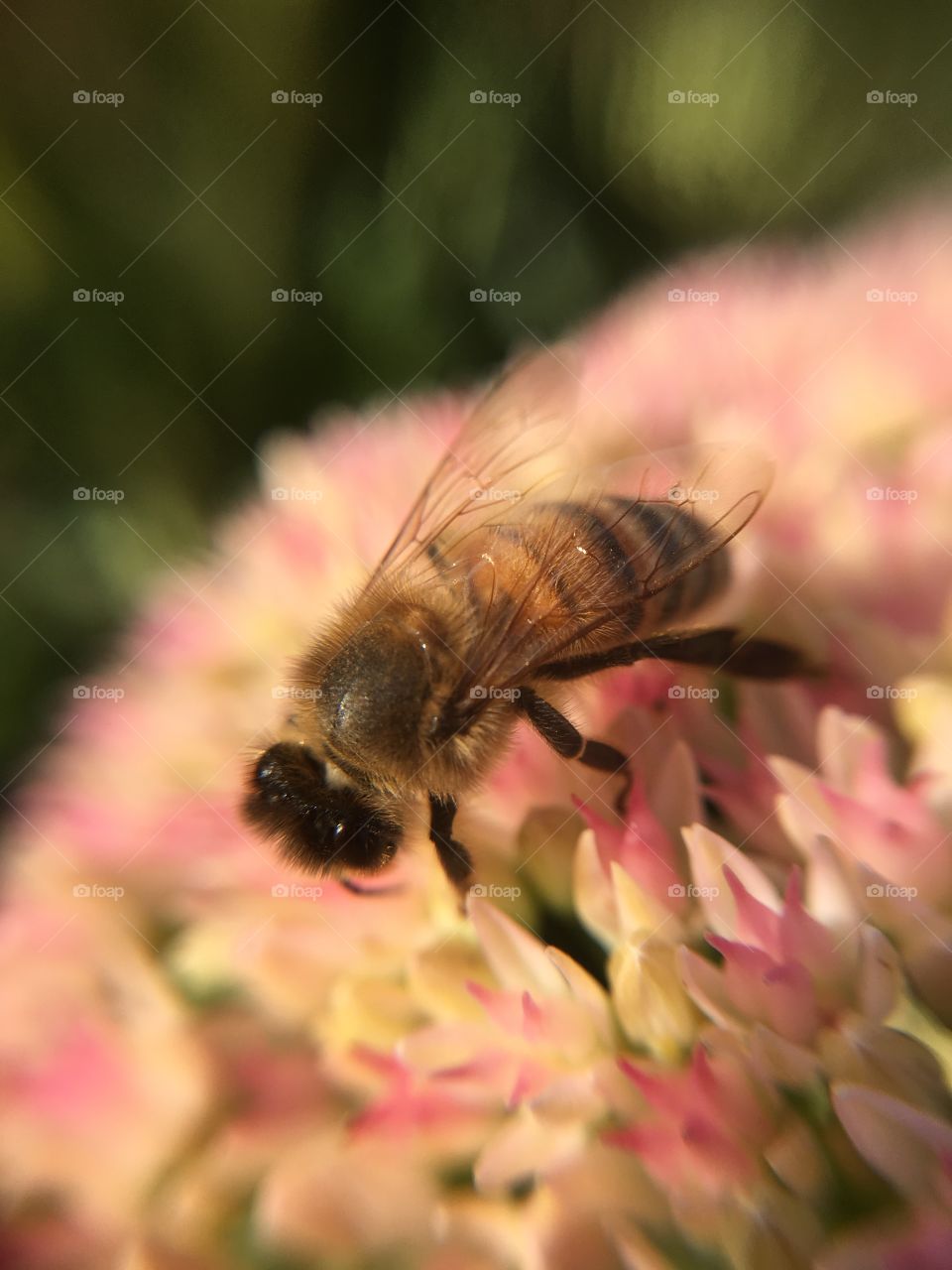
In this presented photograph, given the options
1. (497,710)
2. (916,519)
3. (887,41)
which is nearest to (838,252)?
(887,41)

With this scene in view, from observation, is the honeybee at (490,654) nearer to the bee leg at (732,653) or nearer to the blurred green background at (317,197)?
the bee leg at (732,653)

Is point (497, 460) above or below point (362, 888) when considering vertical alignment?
above

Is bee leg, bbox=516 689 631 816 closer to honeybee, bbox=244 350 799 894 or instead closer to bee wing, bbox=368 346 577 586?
honeybee, bbox=244 350 799 894

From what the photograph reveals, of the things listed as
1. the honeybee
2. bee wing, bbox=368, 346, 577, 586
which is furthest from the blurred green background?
the honeybee

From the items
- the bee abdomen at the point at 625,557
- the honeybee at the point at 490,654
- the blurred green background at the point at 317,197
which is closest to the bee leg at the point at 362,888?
the honeybee at the point at 490,654

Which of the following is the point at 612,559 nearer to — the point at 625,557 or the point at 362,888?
the point at 625,557

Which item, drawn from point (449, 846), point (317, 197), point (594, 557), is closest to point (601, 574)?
point (594, 557)
